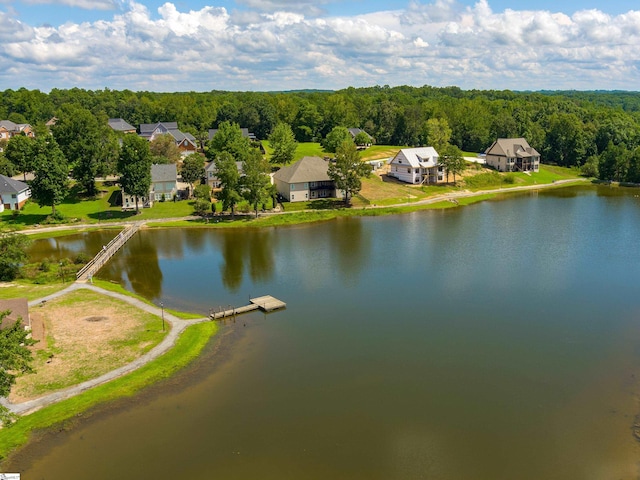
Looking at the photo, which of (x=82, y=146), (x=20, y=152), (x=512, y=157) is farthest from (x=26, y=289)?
(x=512, y=157)

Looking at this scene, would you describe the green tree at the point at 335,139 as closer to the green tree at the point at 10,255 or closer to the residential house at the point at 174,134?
the residential house at the point at 174,134

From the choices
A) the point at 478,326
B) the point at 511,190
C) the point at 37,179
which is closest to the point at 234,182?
the point at 37,179

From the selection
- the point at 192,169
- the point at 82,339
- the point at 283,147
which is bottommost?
the point at 82,339

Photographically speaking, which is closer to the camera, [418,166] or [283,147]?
[418,166]

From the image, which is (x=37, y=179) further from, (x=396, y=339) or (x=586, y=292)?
(x=586, y=292)

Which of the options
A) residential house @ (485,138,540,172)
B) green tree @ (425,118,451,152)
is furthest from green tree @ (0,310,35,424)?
residential house @ (485,138,540,172)

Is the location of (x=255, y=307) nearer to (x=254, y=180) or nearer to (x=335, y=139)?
(x=254, y=180)

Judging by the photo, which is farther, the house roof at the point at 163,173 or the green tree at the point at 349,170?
the house roof at the point at 163,173

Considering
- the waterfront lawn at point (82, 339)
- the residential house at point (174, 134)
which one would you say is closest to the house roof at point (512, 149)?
the residential house at point (174, 134)
